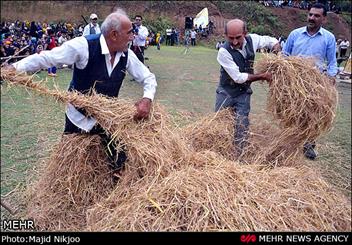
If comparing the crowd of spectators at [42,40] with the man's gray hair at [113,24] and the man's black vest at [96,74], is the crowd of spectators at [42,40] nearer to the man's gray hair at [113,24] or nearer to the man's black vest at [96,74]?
the man's black vest at [96,74]

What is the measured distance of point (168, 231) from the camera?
236 centimetres

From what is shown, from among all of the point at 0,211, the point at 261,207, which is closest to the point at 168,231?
the point at 261,207

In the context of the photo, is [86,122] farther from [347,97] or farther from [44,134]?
[347,97]

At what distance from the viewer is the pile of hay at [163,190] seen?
244 centimetres

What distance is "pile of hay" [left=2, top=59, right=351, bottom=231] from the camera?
2.44 meters

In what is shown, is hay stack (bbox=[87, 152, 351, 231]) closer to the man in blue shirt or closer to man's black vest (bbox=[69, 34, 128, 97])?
man's black vest (bbox=[69, 34, 128, 97])

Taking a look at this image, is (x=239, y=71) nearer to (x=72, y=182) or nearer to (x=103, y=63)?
(x=103, y=63)

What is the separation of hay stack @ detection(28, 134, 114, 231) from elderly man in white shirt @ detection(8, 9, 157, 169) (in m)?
0.15

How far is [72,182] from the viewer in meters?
3.46

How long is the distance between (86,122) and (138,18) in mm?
6036

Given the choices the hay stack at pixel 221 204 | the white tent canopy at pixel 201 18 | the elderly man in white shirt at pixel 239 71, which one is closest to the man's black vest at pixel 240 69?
the elderly man in white shirt at pixel 239 71

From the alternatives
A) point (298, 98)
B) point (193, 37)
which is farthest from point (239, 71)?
point (193, 37)

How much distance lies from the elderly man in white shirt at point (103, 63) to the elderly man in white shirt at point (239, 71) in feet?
3.43

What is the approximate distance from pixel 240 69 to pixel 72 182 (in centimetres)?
205
